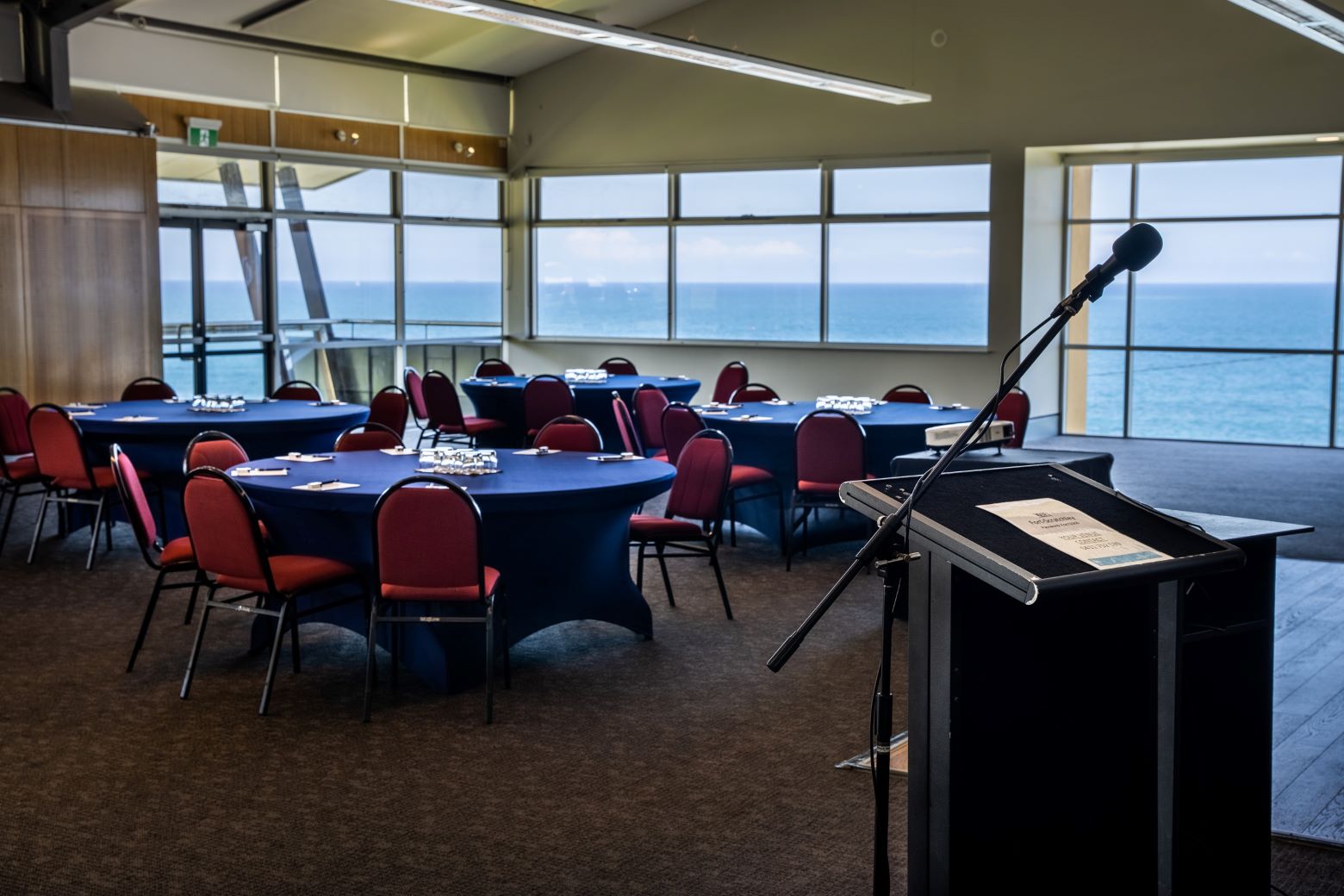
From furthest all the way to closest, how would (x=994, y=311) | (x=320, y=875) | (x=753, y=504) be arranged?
(x=994, y=311)
(x=753, y=504)
(x=320, y=875)

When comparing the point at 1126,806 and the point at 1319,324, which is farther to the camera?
the point at 1319,324

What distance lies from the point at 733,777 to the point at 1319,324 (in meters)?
43.5

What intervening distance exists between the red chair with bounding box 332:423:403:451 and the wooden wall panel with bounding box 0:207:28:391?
4861mm

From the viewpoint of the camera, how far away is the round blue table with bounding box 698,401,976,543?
8.01 metres

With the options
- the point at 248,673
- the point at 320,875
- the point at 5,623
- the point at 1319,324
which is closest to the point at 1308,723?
the point at 320,875

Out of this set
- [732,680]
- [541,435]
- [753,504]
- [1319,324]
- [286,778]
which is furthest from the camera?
[1319,324]

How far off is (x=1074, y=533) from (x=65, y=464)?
657 centimetres

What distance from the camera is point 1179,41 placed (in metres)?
11.8

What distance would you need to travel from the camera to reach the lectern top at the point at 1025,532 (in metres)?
2.25

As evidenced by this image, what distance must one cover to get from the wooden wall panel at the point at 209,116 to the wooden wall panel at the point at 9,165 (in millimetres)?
1455

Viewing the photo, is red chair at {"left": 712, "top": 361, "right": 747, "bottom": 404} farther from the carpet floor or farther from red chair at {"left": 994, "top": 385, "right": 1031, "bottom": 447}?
the carpet floor

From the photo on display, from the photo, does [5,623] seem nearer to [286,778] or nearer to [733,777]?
[286,778]

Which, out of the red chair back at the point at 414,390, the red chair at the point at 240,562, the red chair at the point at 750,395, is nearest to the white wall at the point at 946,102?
the red chair at the point at 750,395

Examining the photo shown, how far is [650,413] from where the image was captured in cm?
921
